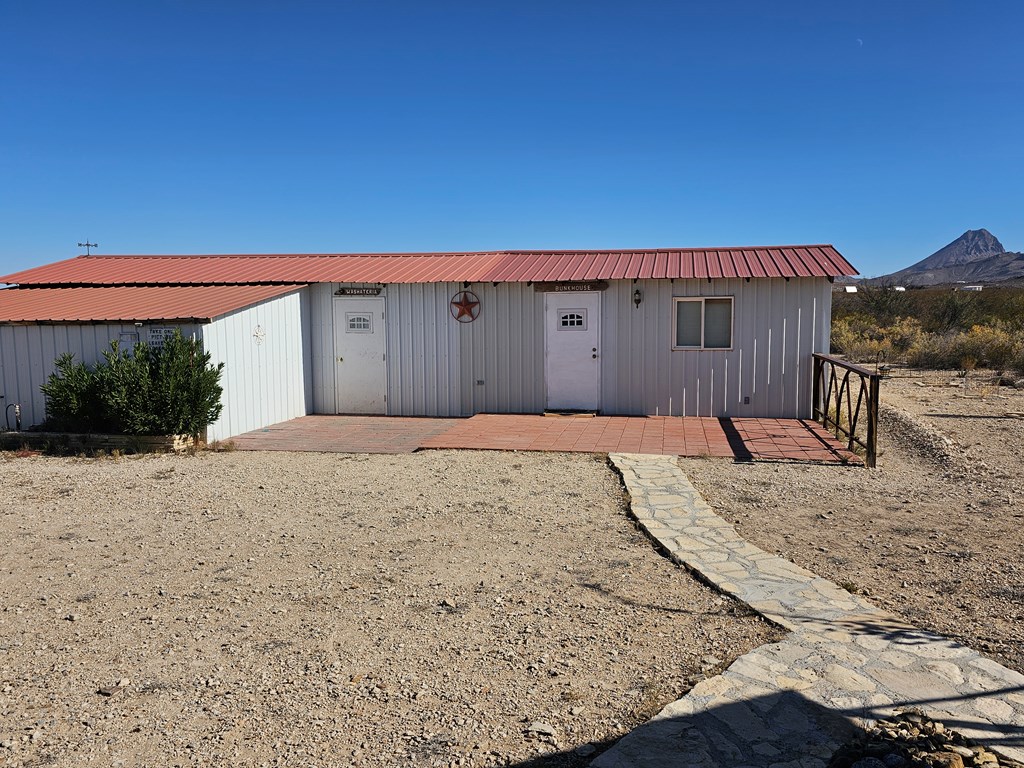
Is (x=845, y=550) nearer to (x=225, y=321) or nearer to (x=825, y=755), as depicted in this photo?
(x=825, y=755)

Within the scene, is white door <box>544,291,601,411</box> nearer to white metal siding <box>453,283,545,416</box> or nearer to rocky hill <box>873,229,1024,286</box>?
white metal siding <box>453,283,545,416</box>

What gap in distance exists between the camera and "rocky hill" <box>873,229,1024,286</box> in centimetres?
7344

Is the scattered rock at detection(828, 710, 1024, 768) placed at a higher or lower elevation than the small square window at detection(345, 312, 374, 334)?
lower

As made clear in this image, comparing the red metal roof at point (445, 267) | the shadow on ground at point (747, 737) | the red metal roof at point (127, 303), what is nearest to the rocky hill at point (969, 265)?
the red metal roof at point (445, 267)

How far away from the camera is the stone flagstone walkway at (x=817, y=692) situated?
2.93 metres

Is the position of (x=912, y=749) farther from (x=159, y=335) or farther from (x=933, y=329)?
(x=933, y=329)

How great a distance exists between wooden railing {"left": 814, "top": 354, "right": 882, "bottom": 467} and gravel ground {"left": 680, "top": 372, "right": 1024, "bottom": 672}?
31cm

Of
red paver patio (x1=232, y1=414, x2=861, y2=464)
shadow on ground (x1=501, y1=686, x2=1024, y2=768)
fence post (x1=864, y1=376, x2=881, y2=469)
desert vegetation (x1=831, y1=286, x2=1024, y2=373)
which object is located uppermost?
desert vegetation (x1=831, y1=286, x2=1024, y2=373)

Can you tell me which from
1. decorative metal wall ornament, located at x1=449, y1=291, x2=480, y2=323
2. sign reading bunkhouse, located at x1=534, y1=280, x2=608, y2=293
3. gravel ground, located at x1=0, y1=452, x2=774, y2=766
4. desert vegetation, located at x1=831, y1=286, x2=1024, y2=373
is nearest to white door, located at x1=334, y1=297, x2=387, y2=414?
decorative metal wall ornament, located at x1=449, y1=291, x2=480, y2=323

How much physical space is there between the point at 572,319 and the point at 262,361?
4.86 meters

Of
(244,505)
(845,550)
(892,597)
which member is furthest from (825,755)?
(244,505)

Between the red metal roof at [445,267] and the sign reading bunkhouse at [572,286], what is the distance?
0.11m

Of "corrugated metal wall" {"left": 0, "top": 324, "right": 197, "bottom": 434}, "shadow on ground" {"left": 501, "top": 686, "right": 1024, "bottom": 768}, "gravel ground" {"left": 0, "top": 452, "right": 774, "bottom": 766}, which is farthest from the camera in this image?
"corrugated metal wall" {"left": 0, "top": 324, "right": 197, "bottom": 434}

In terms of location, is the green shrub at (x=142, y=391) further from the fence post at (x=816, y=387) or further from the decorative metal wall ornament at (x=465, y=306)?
the fence post at (x=816, y=387)
